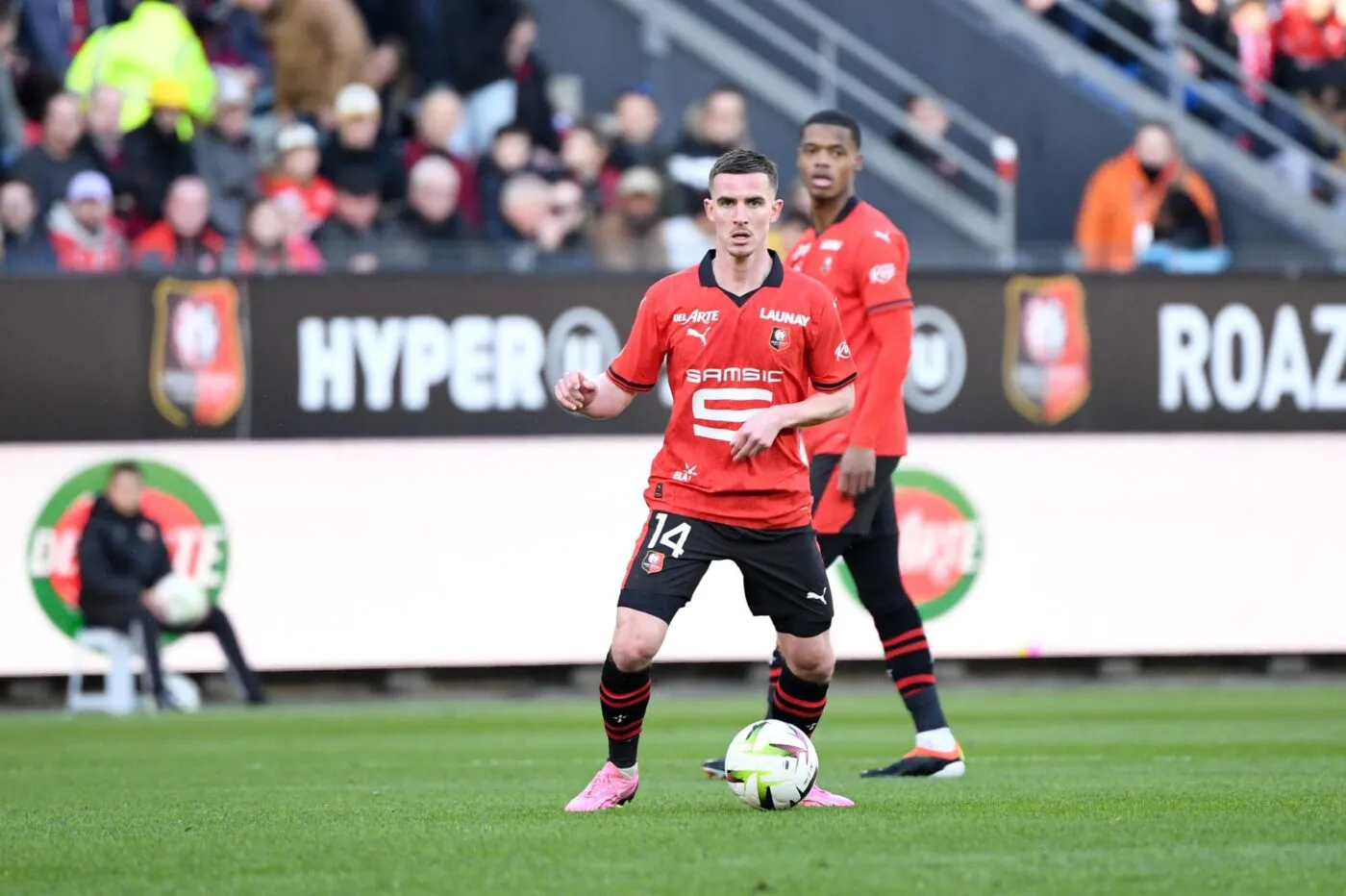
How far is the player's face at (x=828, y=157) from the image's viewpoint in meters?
9.06

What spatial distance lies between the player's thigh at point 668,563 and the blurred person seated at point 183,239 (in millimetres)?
9081

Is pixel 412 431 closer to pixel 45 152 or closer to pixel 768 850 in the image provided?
pixel 45 152

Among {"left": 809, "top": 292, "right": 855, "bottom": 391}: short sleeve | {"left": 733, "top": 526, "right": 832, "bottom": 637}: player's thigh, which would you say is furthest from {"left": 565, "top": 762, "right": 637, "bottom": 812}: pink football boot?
{"left": 809, "top": 292, "right": 855, "bottom": 391}: short sleeve

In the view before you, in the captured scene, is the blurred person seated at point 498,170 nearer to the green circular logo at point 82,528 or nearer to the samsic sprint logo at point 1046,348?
the green circular logo at point 82,528

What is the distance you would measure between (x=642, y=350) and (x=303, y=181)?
30.7ft

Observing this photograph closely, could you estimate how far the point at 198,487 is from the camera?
1583 cm

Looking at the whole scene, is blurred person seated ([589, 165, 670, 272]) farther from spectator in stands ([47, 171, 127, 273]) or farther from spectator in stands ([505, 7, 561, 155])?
spectator in stands ([47, 171, 127, 273])

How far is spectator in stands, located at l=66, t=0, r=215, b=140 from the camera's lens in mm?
16812

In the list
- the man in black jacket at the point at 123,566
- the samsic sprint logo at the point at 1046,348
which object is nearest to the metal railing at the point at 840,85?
the samsic sprint logo at the point at 1046,348

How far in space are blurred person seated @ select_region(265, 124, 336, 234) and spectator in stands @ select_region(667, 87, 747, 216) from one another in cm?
255

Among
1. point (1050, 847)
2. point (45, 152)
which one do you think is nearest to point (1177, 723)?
point (1050, 847)

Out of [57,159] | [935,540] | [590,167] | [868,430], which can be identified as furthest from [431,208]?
[868,430]

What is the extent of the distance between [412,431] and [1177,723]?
6.00 metres

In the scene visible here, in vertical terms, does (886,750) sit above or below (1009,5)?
below
